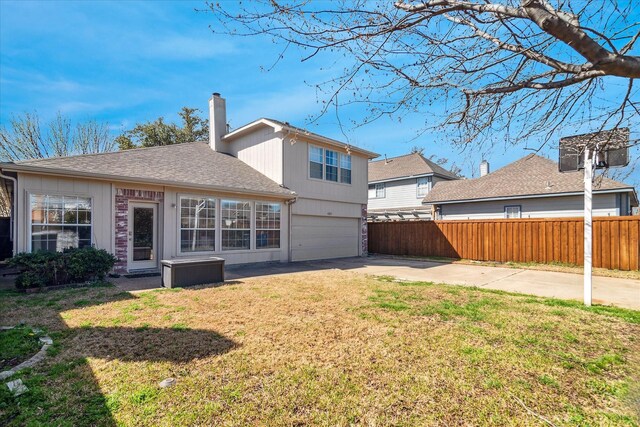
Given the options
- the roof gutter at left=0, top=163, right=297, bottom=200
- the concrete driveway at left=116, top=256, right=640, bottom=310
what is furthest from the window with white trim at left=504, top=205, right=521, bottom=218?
the roof gutter at left=0, top=163, right=297, bottom=200

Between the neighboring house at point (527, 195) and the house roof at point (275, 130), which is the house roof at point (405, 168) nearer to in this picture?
the neighboring house at point (527, 195)

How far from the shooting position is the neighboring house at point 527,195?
14.6 metres

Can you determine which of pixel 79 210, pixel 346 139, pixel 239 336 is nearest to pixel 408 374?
pixel 239 336

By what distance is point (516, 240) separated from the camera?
1318cm

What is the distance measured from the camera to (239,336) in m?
4.21

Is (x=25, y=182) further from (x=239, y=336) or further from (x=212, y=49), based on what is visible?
(x=239, y=336)

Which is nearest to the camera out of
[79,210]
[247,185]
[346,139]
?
[346,139]

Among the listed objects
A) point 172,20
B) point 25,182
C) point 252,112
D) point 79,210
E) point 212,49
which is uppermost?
point 172,20

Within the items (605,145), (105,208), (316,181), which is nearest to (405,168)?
(316,181)

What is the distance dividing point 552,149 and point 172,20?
6008mm

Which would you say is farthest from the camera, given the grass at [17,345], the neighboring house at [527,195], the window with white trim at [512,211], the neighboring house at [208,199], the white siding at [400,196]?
the white siding at [400,196]

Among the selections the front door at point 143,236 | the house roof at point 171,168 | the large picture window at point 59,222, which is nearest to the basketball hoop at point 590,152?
the house roof at point 171,168

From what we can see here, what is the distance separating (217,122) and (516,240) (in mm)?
14411

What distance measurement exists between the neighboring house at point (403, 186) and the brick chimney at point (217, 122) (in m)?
13.5
